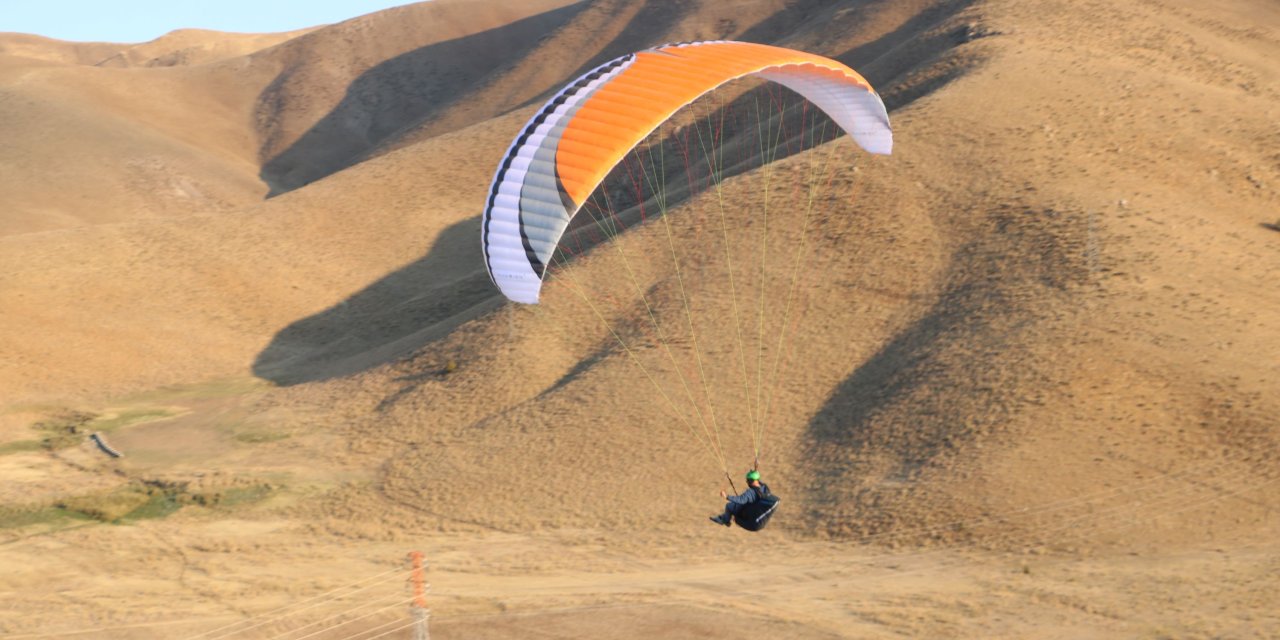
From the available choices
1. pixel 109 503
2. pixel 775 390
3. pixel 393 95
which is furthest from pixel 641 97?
pixel 393 95

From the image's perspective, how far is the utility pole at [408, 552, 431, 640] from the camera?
14125 mm

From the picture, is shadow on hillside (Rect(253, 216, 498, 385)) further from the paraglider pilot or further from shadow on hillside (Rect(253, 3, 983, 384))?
the paraglider pilot

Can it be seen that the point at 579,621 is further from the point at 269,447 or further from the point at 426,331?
the point at 426,331

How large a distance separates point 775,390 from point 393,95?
67.3 m

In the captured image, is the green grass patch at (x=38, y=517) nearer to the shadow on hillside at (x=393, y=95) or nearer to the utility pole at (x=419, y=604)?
the utility pole at (x=419, y=604)

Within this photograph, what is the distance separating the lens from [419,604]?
16.5m

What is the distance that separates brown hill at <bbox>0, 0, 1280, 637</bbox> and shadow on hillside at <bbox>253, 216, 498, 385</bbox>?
17 cm

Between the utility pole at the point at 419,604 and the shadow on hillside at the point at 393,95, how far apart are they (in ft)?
198

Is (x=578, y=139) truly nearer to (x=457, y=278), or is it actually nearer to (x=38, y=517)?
(x=38, y=517)

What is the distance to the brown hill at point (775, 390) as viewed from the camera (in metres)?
17.9

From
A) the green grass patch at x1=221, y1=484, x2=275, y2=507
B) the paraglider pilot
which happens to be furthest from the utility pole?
the green grass patch at x1=221, y1=484, x2=275, y2=507

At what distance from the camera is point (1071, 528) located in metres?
18.5

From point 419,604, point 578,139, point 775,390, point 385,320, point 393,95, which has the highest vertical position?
point 393,95

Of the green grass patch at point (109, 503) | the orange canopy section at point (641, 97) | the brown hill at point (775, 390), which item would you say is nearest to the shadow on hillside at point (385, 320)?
the brown hill at point (775, 390)
